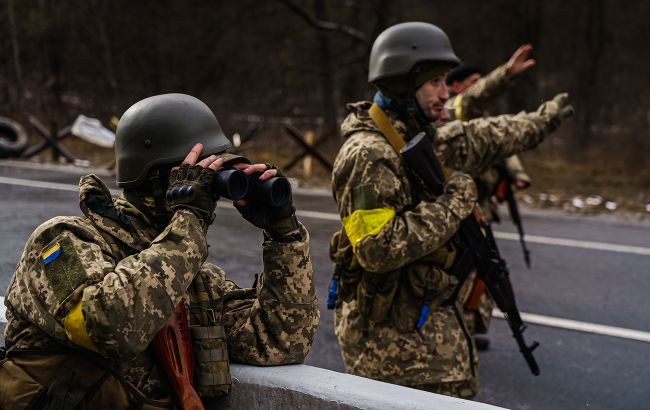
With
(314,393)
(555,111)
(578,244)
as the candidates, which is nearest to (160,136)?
(314,393)

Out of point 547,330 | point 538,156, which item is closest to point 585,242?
point 547,330

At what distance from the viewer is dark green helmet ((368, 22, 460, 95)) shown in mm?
4023

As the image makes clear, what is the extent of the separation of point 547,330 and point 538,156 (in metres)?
11.6

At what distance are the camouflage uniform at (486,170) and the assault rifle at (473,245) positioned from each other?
1.76ft

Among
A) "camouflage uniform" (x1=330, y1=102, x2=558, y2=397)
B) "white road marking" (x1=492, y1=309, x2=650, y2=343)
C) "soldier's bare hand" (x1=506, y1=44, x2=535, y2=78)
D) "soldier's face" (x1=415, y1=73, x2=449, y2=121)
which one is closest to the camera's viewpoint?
"camouflage uniform" (x1=330, y1=102, x2=558, y2=397)

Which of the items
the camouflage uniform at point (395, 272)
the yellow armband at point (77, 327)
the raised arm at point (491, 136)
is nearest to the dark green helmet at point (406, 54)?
the camouflage uniform at point (395, 272)

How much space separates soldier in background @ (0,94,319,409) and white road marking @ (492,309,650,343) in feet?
13.0

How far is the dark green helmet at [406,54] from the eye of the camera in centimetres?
402

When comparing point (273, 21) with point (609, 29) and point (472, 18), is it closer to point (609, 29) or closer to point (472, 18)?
point (472, 18)

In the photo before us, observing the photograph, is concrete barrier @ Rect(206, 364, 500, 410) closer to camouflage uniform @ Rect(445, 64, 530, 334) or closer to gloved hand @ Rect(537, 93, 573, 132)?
camouflage uniform @ Rect(445, 64, 530, 334)

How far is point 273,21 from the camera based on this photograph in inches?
871

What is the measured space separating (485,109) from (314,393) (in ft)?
12.3

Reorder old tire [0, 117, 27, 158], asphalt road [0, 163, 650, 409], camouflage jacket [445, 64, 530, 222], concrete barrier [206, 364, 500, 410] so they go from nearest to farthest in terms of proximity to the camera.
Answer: concrete barrier [206, 364, 500, 410] < asphalt road [0, 163, 650, 409] < camouflage jacket [445, 64, 530, 222] < old tire [0, 117, 27, 158]

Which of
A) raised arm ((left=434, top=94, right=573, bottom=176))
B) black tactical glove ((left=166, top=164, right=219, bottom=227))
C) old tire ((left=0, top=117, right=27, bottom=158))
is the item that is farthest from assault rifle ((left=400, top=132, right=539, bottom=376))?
old tire ((left=0, top=117, right=27, bottom=158))
